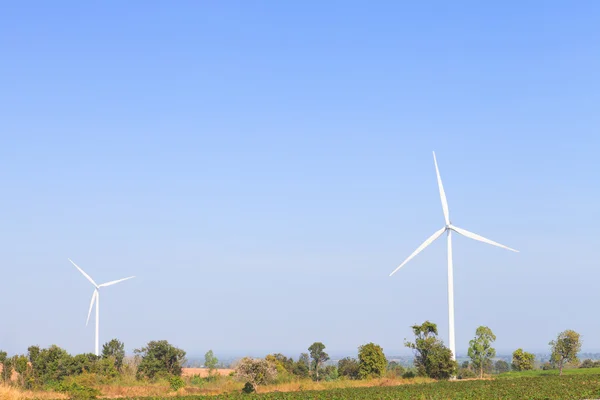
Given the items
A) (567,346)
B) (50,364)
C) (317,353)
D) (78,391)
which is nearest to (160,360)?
(50,364)

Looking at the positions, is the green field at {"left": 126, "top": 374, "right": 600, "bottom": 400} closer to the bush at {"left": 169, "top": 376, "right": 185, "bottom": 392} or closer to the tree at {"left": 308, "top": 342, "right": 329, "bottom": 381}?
the bush at {"left": 169, "top": 376, "right": 185, "bottom": 392}

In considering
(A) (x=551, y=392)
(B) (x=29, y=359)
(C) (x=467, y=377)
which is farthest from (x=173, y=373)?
(A) (x=551, y=392)

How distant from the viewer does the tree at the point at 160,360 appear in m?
90.8

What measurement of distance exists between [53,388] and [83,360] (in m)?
17.0

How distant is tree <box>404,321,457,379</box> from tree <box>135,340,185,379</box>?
2850 cm

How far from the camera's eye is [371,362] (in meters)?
88.9

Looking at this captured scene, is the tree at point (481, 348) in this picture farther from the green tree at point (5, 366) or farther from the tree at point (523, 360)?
the green tree at point (5, 366)

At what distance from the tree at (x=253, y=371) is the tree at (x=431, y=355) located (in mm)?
21227

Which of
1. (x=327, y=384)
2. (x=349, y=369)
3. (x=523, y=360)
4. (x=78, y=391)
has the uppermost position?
(x=523, y=360)

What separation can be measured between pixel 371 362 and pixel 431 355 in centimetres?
721

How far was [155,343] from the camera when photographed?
91938 mm

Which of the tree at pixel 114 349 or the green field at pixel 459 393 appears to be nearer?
the green field at pixel 459 393

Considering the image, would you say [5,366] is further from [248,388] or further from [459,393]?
[459,393]

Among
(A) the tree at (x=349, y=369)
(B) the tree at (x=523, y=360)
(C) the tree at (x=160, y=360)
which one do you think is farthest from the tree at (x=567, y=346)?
(C) the tree at (x=160, y=360)
